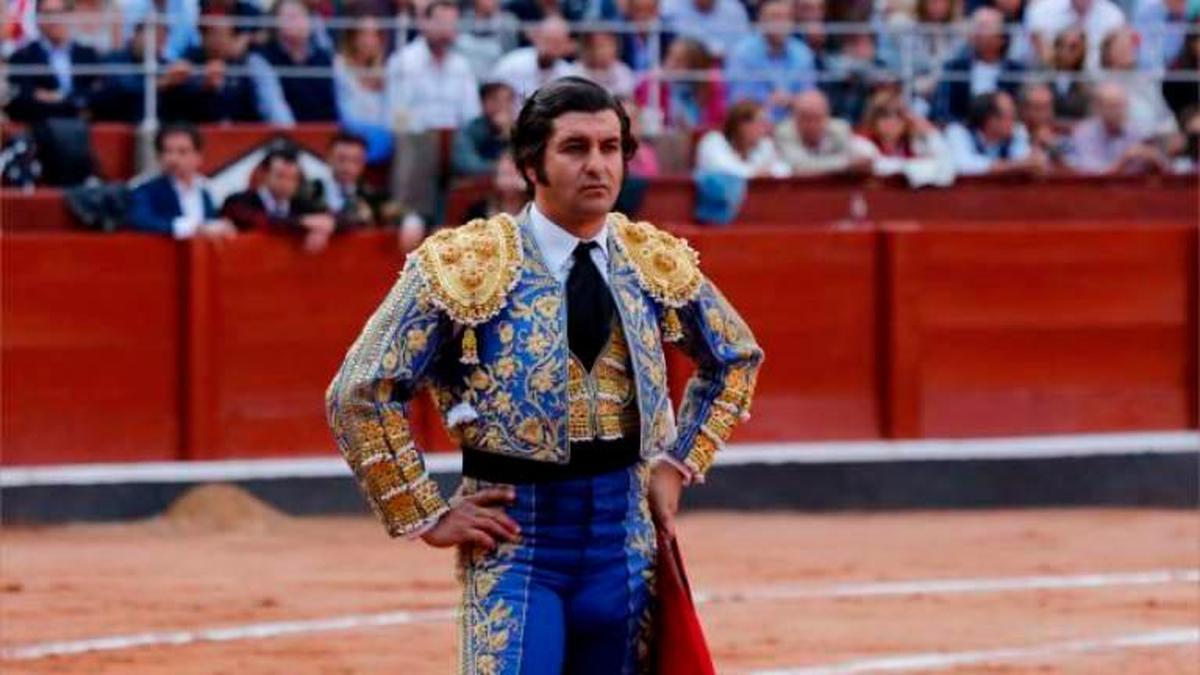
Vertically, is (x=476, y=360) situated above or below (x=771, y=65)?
below

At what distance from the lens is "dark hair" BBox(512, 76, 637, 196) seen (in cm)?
378

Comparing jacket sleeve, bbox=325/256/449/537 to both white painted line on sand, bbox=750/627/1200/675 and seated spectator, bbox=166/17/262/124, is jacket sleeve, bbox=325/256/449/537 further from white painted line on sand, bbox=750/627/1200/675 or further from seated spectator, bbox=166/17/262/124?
seated spectator, bbox=166/17/262/124

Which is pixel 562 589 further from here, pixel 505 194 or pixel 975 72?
pixel 975 72

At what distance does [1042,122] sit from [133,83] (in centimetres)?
378

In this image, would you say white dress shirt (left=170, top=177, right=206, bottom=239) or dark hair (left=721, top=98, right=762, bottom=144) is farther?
dark hair (left=721, top=98, right=762, bottom=144)

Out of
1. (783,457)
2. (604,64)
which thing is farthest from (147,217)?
(783,457)

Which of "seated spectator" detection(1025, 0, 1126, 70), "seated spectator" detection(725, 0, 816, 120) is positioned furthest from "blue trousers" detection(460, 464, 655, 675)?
"seated spectator" detection(1025, 0, 1126, 70)

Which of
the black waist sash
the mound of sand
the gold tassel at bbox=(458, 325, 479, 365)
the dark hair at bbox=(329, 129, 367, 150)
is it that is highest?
the gold tassel at bbox=(458, 325, 479, 365)

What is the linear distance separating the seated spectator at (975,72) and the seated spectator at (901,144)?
0.35 metres

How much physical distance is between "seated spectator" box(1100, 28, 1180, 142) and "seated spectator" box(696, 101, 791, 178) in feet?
5.65

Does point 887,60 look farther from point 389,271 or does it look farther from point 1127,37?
point 389,271

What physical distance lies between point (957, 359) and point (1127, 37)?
170 cm

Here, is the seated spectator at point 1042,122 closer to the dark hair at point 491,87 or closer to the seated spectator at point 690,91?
the seated spectator at point 690,91

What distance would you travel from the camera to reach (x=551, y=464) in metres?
3.83
